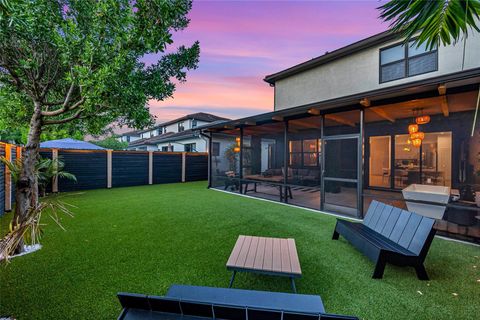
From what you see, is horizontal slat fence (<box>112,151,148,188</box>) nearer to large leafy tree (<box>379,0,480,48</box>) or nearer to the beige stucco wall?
the beige stucco wall

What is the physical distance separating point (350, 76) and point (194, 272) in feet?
31.6

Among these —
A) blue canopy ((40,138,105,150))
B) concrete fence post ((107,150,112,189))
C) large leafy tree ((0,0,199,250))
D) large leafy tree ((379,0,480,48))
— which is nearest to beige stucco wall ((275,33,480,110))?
large leafy tree ((379,0,480,48))

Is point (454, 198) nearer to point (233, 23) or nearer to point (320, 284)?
point (320, 284)

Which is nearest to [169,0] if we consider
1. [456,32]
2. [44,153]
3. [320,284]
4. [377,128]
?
[456,32]

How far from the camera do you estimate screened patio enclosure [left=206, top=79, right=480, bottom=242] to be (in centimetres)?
529

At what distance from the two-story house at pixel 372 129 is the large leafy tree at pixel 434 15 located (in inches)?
93.0

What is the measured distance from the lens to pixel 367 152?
32.9ft

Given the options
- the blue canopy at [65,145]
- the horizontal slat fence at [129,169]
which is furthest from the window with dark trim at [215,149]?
the blue canopy at [65,145]

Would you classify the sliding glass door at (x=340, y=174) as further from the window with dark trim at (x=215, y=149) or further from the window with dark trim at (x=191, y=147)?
the window with dark trim at (x=191, y=147)

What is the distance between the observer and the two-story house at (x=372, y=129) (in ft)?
17.8

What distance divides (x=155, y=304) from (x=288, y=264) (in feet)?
5.44

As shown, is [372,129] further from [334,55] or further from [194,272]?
[194,272]

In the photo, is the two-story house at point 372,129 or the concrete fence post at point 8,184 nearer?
the two-story house at point 372,129

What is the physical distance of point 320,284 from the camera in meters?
2.71
